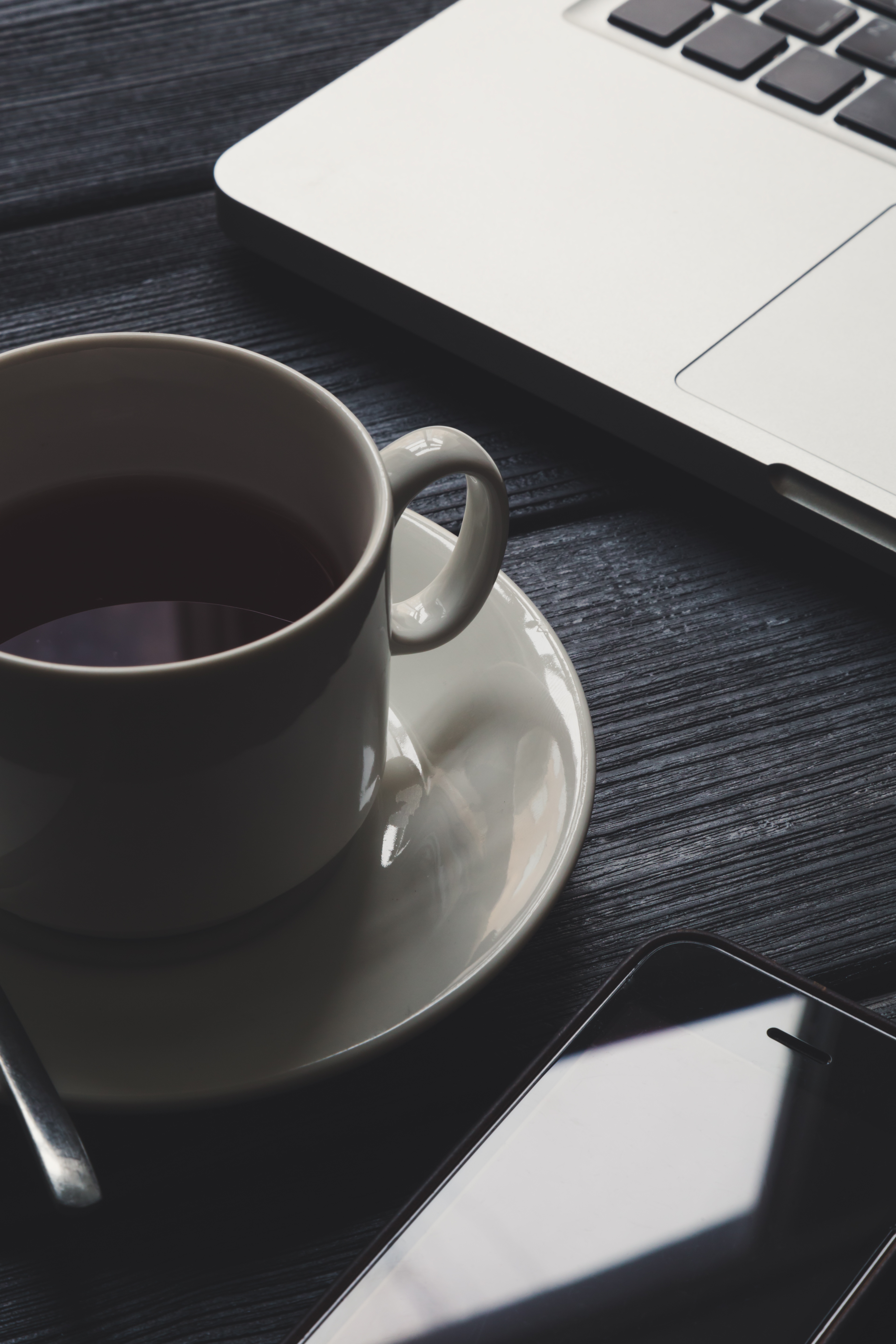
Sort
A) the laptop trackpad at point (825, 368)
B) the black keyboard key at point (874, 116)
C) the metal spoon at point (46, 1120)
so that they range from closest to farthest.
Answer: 1. the metal spoon at point (46, 1120)
2. the laptop trackpad at point (825, 368)
3. the black keyboard key at point (874, 116)

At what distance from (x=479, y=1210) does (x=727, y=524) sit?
35cm

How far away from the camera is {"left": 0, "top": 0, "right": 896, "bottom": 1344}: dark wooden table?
1.21 ft

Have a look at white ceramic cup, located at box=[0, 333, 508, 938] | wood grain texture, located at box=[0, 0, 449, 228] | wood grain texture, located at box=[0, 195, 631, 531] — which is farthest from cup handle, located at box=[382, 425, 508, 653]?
wood grain texture, located at box=[0, 0, 449, 228]

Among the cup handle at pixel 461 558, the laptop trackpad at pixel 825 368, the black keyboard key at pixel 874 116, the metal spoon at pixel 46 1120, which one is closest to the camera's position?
the metal spoon at pixel 46 1120

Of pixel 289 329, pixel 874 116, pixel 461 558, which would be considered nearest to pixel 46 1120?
pixel 461 558

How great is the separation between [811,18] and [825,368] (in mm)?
300

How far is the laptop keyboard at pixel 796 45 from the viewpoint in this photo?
0.72 meters

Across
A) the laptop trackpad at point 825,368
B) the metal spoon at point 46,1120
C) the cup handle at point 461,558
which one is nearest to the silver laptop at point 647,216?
the laptop trackpad at point 825,368

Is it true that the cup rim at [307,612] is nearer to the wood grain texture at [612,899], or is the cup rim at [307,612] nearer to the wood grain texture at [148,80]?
the wood grain texture at [612,899]

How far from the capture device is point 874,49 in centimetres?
74

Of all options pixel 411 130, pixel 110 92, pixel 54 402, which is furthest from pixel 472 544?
pixel 110 92

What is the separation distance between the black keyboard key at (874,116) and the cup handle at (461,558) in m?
0.40

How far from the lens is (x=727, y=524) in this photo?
0.60 m

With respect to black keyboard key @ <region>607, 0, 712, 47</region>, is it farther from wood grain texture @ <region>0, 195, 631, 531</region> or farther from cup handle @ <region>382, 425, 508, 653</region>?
cup handle @ <region>382, 425, 508, 653</region>
